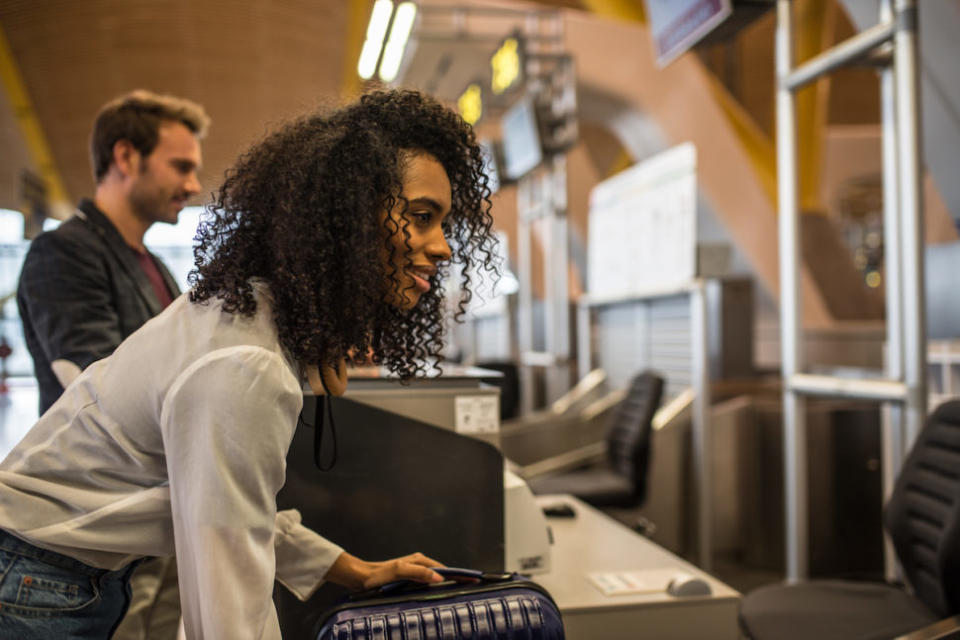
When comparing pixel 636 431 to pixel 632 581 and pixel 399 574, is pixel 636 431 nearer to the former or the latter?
pixel 632 581

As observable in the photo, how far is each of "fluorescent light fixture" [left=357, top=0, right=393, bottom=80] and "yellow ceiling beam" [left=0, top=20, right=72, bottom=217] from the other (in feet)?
26.6

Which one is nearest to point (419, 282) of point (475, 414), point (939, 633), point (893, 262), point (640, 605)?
point (475, 414)

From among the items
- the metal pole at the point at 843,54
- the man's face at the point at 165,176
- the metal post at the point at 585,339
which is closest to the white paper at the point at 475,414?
the man's face at the point at 165,176

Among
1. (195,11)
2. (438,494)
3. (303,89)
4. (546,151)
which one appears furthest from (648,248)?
(303,89)

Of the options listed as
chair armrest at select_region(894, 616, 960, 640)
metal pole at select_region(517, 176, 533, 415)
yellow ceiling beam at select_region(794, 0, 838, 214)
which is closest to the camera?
chair armrest at select_region(894, 616, 960, 640)

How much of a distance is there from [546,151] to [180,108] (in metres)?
4.84

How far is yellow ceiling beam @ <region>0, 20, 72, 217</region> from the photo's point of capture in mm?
11742

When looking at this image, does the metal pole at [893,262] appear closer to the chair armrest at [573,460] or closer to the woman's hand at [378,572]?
the woman's hand at [378,572]

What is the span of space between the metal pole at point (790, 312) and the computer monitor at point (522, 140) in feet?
12.4

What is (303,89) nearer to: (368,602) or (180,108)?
(180,108)

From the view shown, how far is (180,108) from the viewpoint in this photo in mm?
2252

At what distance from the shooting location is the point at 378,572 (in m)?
1.30

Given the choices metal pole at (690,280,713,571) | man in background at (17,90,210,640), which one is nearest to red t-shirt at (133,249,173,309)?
man in background at (17,90,210,640)

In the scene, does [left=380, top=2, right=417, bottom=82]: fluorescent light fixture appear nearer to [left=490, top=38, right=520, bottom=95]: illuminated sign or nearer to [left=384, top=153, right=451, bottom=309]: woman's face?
[left=490, top=38, right=520, bottom=95]: illuminated sign
